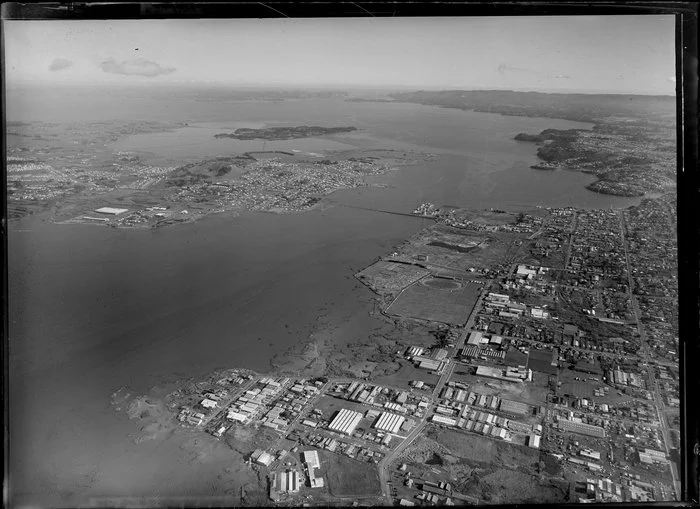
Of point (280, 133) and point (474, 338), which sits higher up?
point (280, 133)

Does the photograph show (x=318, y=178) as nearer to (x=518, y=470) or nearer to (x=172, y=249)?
(x=172, y=249)

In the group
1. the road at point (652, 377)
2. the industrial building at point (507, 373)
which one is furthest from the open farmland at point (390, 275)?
the road at point (652, 377)

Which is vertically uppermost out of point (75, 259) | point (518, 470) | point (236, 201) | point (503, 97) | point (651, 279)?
point (503, 97)

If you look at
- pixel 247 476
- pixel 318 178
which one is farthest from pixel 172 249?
pixel 247 476

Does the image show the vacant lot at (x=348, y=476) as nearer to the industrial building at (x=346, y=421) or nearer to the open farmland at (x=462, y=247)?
the industrial building at (x=346, y=421)

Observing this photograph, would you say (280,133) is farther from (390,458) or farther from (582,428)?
(582,428)

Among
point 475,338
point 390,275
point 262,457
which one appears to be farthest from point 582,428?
point 390,275
